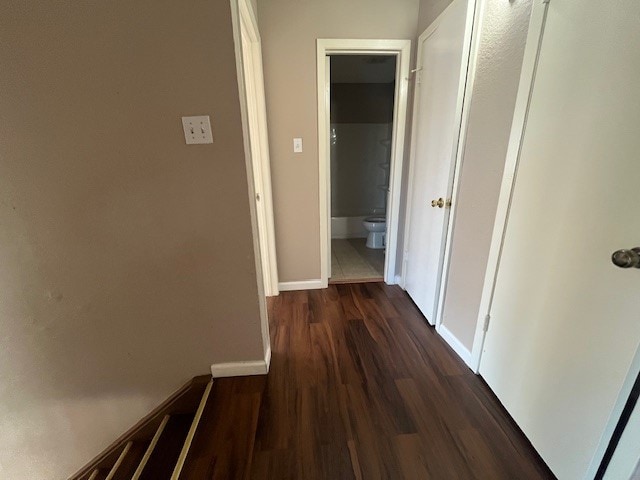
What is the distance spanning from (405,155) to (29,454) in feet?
9.81

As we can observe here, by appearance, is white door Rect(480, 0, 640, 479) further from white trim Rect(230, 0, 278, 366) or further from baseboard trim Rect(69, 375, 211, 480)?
baseboard trim Rect(69, 375, 211, 480)

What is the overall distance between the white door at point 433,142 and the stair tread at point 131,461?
1.94 meters

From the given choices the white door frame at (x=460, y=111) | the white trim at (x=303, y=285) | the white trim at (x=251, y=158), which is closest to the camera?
the white trim at (x=251, y=158)

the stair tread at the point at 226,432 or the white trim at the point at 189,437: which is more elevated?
the white trim at the point at 189,437

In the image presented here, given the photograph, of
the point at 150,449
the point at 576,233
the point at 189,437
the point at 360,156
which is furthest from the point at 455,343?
the point at 360,156

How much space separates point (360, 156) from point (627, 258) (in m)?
3.60

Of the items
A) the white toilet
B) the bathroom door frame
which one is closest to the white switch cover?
the bathroom door frame

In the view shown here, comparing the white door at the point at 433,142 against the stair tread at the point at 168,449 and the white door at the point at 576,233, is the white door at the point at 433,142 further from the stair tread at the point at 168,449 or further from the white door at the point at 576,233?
the stair tread at the point at 168,449

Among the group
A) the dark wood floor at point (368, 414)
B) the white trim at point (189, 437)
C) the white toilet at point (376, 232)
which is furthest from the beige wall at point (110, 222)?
the white toilet at point (376, 232)

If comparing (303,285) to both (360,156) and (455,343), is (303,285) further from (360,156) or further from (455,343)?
(360,156)

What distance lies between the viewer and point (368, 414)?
4.07 ft

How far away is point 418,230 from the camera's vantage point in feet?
6.65

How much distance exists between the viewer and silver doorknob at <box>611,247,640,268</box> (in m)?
0.70

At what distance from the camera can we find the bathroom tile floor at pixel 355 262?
2666 mm
